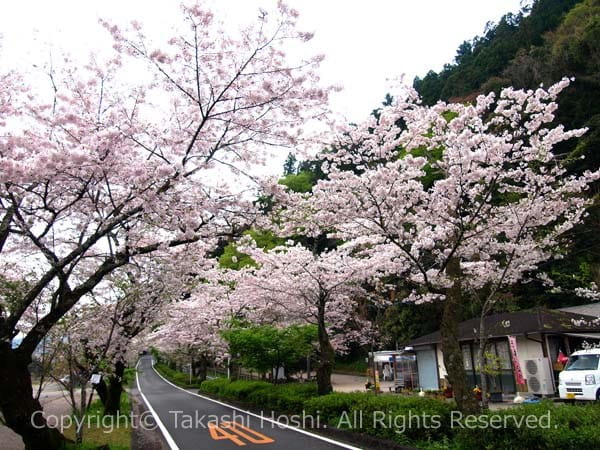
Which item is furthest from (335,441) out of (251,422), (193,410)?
(193,410)

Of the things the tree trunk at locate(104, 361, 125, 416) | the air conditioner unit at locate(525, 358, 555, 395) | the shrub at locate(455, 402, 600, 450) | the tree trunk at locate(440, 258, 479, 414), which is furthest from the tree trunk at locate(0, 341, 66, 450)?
the air conditioner unit at locate(525, 358, 555, 395)

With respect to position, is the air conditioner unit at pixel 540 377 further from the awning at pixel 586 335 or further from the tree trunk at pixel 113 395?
the tree trunk at pixel 113 395

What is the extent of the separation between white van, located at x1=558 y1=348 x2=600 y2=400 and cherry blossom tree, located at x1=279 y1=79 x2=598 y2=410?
20.5 feet

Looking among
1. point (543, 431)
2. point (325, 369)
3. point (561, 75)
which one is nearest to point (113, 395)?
point (325, 369)

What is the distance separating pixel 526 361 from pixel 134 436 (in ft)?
47.7

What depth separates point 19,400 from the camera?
25.3 ft

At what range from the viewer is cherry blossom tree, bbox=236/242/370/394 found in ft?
49.3

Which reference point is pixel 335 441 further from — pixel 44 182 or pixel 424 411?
pixel 44 182

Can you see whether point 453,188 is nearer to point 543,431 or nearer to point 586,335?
point 543,431

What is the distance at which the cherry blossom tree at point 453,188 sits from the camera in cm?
868

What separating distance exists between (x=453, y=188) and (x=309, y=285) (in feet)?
25.2

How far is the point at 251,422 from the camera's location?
1422 centimetres

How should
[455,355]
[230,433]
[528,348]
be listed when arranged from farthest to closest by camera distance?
[528,348] → [230,433] → [455,355]

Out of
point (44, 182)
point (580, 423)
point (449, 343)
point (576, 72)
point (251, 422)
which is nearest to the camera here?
point (580, 423)
